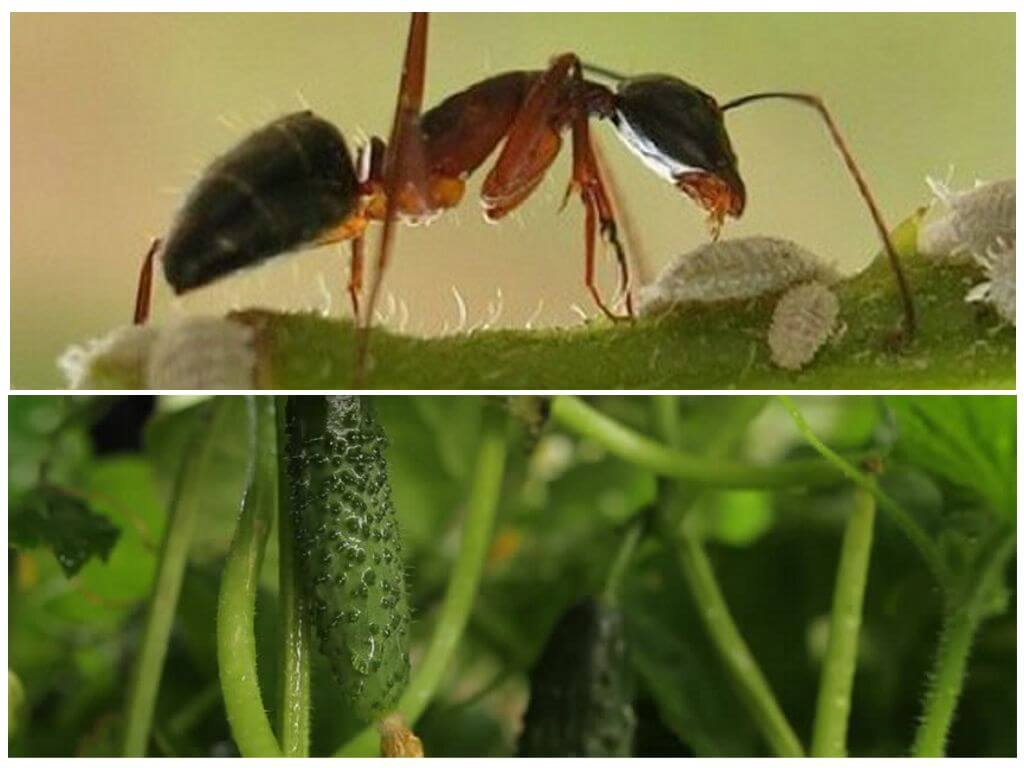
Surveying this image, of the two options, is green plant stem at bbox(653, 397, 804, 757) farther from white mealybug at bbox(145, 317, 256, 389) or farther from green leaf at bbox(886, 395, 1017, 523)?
white mealybug at bbox(145, 317, 256, 389)

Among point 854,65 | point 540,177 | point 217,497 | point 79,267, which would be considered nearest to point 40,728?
point 217,497

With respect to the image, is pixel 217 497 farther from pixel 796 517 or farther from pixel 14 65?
pixel 796 517

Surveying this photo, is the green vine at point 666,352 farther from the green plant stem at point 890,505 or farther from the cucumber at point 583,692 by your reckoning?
the cucumber at point 583,692

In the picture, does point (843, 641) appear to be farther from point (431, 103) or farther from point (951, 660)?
point (431, 103)

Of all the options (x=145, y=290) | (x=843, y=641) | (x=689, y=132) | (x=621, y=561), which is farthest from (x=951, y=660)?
(x=145, y=290)

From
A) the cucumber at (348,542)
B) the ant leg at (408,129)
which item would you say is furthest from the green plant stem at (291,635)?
the ant leg at (408,129)

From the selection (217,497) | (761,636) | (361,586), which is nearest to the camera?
(361,586)
